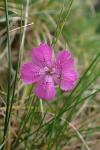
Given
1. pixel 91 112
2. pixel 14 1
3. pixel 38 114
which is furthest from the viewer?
pixel 14 1

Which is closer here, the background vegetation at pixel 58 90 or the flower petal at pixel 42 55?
the flower petal at pixel 42 55

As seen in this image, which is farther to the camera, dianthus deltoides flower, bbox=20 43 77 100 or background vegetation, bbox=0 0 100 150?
background vegetation, bbox=0 0 100 150

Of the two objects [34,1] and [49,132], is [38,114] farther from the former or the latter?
[34,1]

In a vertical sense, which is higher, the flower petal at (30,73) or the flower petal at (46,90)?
the flower petal at (30,73)

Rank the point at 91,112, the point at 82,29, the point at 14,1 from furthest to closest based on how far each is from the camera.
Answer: the point at 82,29 < the point at 14,1 < the point at 91,112

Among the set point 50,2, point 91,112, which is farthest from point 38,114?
point 50,2

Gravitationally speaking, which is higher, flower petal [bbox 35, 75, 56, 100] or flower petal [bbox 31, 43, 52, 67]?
flower petal [bbox 31, 43, 52, 67]

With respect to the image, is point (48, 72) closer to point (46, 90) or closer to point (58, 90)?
point (46, 90)
